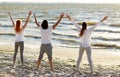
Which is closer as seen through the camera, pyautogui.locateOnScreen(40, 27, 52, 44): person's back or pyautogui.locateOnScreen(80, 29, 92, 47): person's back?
pyautogui.locateOnScreen(80, 29, 92, 47): person's back

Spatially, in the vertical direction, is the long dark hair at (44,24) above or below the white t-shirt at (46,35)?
above

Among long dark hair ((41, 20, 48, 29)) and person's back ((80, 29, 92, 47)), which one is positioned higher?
long dark hair ((41, 20, 48, 29))

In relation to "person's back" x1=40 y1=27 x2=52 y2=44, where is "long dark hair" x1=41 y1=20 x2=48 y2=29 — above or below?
above

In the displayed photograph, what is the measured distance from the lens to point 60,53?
1928 centimetres

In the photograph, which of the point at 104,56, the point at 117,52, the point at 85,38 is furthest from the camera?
the point at 117,52

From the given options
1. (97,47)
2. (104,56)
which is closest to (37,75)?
(104,56)

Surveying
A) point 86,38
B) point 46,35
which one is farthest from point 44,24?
point 86,38

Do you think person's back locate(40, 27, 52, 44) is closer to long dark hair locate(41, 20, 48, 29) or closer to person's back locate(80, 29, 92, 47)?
long dark hair locate(41, 20, 48, 29)

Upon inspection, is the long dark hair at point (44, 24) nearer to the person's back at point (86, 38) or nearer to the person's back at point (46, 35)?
the person's back at point (46, 35)

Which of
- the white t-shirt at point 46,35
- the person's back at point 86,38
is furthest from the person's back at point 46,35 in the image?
the person's back at point 86,38

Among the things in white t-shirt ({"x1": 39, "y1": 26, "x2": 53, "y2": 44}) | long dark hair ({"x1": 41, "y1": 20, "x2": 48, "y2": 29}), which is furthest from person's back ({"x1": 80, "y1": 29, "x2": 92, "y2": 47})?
long dark hair ({"x1": 41, "y1": 20, "x2": 48, "y2": 29})

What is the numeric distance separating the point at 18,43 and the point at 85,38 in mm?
2592

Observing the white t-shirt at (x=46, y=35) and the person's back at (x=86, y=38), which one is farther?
the white t-shirt at (x=46, y=35)

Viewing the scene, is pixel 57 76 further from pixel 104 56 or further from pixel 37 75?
pixel 104 56
